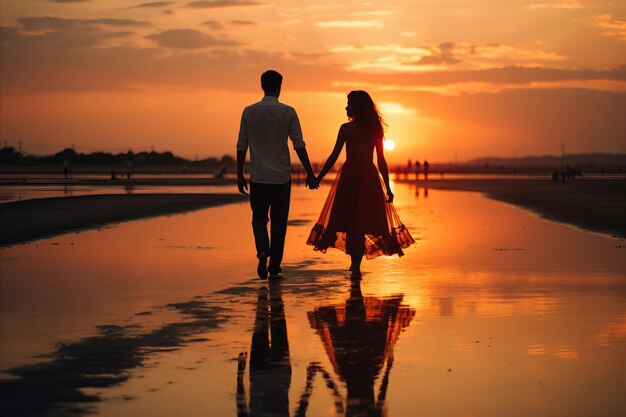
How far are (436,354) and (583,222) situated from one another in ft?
63.7

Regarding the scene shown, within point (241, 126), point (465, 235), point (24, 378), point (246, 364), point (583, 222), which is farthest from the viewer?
point (583, 222)

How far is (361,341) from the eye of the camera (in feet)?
28.7

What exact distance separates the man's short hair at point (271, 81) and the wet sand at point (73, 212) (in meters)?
7.77

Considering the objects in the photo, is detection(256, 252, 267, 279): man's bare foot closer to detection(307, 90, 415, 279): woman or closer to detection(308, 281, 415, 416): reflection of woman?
detection(307, 90, 415, 279): woman

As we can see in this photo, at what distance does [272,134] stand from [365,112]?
1.53 metres

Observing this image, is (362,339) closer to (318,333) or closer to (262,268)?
(318,333)

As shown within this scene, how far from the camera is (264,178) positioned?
1335 cm

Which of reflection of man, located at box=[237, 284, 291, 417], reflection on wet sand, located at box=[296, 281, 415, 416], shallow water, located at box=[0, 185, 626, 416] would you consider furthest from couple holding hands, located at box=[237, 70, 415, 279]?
reflection of man, located at box=[237, 284, 291, 417]

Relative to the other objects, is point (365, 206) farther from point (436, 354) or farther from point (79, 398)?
point (79, 398)

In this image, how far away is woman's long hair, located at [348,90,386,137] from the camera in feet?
46.9

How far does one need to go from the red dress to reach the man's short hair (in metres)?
1.28

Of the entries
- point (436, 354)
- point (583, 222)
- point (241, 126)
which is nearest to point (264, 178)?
point (241, 126)

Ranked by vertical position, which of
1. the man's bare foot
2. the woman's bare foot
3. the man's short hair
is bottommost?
the woman's bare foot

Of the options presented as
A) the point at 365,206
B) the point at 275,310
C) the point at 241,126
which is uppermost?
the point at 241,126
